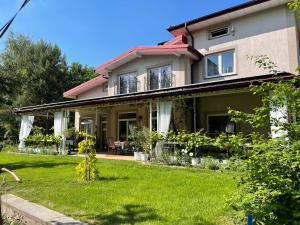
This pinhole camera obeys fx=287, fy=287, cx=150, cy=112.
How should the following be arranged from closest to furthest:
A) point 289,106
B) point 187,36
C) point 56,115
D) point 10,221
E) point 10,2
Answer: point 10,2 < point 289,106 < point 10,221 < point 187,36 < point 56,115

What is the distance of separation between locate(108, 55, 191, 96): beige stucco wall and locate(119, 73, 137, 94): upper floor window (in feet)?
0.99

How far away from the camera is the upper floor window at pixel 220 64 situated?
16.2 meters

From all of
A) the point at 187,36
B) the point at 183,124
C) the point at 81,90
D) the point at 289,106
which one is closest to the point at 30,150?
the point at 81,90

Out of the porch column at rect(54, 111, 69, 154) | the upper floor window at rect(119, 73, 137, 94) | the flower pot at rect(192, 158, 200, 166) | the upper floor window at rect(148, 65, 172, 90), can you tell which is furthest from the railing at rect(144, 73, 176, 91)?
the flower pot at rect(192, 158, 200, 166)

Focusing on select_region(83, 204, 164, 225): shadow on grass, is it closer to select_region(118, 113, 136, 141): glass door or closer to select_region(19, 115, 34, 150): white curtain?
select_region(118, 113, 136, 141): glass door

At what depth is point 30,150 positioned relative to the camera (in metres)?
19.8

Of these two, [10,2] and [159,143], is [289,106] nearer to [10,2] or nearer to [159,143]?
[10,2]

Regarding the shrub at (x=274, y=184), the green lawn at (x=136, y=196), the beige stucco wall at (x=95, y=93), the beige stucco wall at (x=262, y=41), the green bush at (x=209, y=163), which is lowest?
the green lawn at (x=136, y=196)

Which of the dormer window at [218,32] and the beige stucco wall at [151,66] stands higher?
the dormer window at [218,32]

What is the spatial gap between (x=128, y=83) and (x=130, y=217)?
1524 centimetres

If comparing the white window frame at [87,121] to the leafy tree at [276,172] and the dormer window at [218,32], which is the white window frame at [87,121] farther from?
the leafy tree at [276,172]

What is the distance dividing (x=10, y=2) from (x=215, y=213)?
4.47 meters

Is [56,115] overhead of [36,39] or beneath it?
beneath

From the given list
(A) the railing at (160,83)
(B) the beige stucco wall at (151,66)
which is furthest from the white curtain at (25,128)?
(A) the railing at (160,83)
